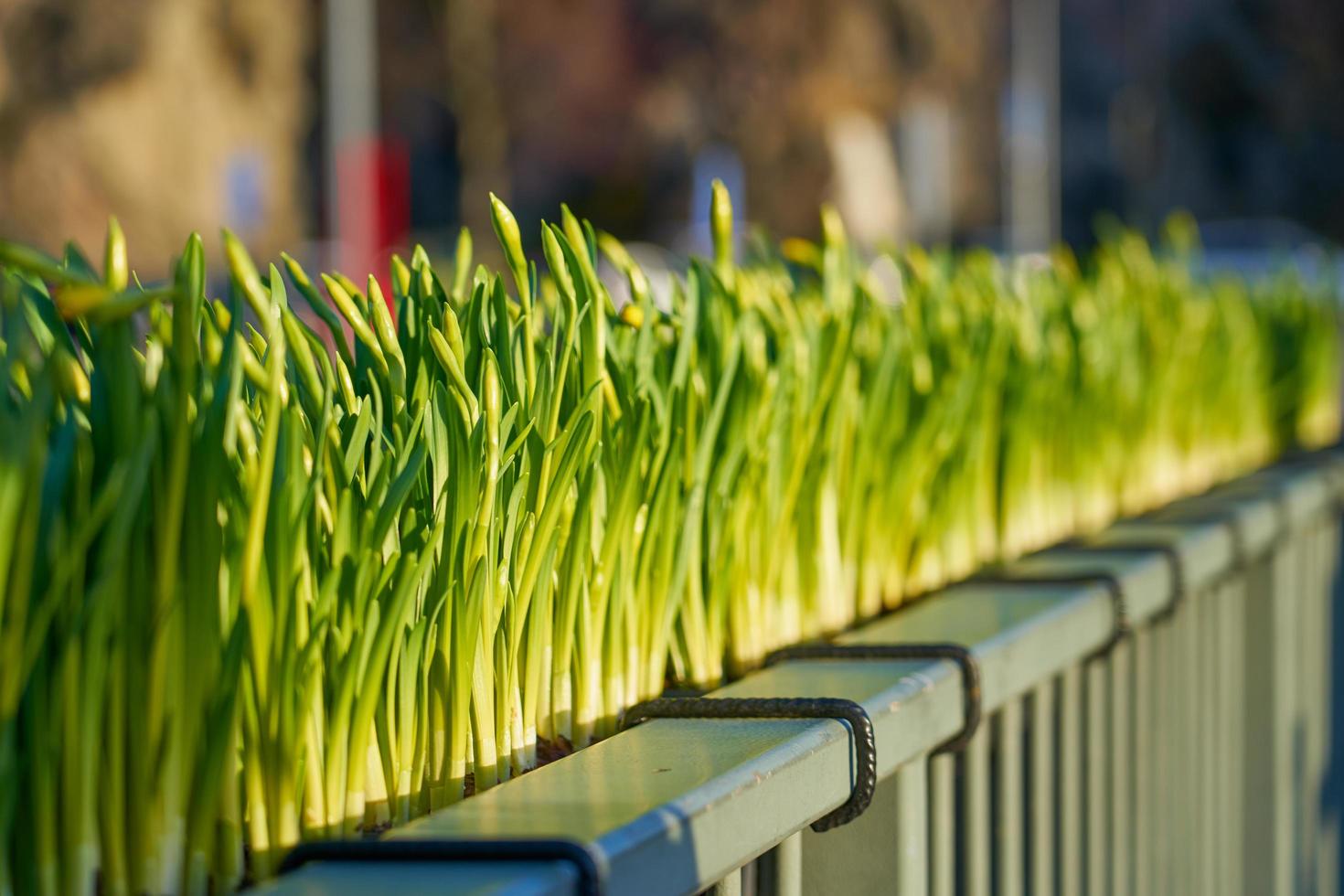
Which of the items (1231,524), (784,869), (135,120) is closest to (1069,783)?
(1231,524)

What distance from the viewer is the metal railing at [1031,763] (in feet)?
3.24

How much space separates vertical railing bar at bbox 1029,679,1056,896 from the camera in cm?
175

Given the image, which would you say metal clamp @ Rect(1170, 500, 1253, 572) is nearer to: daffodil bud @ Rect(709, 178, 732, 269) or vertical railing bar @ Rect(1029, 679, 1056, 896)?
vertical railing bar @ Rect(1029, 679, 1056, 896)

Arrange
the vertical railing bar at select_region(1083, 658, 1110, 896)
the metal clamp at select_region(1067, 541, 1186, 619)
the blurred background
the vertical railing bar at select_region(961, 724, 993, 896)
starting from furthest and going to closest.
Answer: the blurred background
the metal clamp at select_region(1067, 541, 1186, 619)
the vertical railing bar at select_region(1083, 658, 1110, 896)
the vertical railing bar at select_region(961, 724, 993, 896)

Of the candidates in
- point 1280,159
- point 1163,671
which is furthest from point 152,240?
point 1280,159

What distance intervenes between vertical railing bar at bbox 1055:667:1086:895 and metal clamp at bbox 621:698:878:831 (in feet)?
2.02

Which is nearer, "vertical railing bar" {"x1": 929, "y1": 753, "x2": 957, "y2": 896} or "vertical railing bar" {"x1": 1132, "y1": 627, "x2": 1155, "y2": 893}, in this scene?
"vertical railing bar" {"x1": 929, "y1": 753, "x2": 957, "y2": 896}

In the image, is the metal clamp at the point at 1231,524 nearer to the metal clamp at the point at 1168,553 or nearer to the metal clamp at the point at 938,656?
the metal clamp at the point at 1168,553

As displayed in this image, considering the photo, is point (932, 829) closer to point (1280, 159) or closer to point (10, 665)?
point (10, 665)

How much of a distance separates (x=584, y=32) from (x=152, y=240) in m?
12.5

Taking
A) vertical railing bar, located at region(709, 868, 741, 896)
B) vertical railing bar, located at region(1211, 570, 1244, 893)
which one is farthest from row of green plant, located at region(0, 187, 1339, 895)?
vertical railing bar, located at region(1211, 570, 1244, 893)

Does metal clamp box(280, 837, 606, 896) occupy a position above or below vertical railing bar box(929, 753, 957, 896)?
above

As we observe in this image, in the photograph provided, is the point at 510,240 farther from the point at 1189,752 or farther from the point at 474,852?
the point at 1189,752

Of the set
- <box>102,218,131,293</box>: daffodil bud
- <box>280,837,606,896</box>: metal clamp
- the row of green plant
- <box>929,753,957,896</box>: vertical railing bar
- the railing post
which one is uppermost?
<box>102,218,131,293</box>: daffodil bud
